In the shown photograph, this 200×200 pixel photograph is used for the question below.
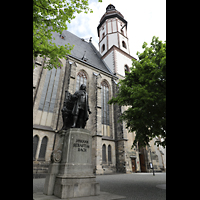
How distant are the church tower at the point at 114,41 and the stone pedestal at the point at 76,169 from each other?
2088cm

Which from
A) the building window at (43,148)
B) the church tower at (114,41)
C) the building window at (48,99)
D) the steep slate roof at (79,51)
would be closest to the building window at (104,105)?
the steep slate roof at (79,51)

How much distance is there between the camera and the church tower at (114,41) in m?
25.9

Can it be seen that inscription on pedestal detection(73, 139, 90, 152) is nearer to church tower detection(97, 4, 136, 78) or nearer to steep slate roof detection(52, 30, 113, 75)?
steep slate roof detection(52, 30, 113, 75)

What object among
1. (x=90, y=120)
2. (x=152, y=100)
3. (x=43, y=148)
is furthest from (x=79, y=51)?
(x=152, y=100)

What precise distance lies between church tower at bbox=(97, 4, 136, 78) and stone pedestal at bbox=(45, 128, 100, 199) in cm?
2088

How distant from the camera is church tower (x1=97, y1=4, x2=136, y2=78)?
1019 inches

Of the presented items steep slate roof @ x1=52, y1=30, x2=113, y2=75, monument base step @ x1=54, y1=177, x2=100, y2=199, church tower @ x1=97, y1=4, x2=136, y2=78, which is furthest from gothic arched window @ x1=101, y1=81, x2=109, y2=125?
monument base step @ x1=54, y1=177, x2=100, y2=199

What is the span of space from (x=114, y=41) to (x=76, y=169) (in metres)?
29.2

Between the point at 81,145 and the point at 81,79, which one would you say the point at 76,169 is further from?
the point at 81,79
